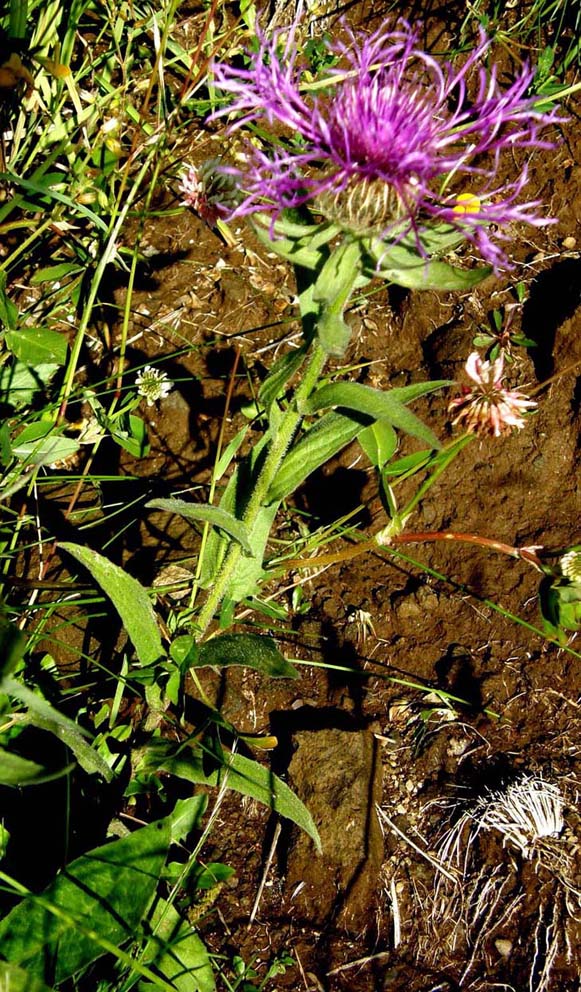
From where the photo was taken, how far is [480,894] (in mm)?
1905

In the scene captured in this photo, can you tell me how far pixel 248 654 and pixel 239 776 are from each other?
30 centimetres

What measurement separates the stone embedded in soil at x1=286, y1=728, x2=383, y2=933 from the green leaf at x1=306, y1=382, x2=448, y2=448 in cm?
94

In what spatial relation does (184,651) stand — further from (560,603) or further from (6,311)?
(6,311)

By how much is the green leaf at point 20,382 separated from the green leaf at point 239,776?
1047 millimetres

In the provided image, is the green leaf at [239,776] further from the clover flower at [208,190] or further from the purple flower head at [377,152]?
the clover flower at [208,190]

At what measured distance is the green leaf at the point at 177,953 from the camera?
1691 millimetres

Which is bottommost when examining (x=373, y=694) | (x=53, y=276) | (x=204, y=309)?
(x=373, y=694)

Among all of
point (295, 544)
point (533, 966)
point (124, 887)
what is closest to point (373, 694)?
point (295, 544)

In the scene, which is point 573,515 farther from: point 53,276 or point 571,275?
point 53,276

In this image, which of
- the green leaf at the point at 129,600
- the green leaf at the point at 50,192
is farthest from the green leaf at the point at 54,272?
the green leaf at the point at 129,600

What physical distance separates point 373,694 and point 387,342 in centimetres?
122

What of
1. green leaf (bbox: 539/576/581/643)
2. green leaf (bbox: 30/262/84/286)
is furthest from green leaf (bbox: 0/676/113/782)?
green leaf (bbox: 30/262/84/286)

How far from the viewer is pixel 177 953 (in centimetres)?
173

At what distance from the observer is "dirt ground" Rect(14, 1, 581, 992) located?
1.90 metres
